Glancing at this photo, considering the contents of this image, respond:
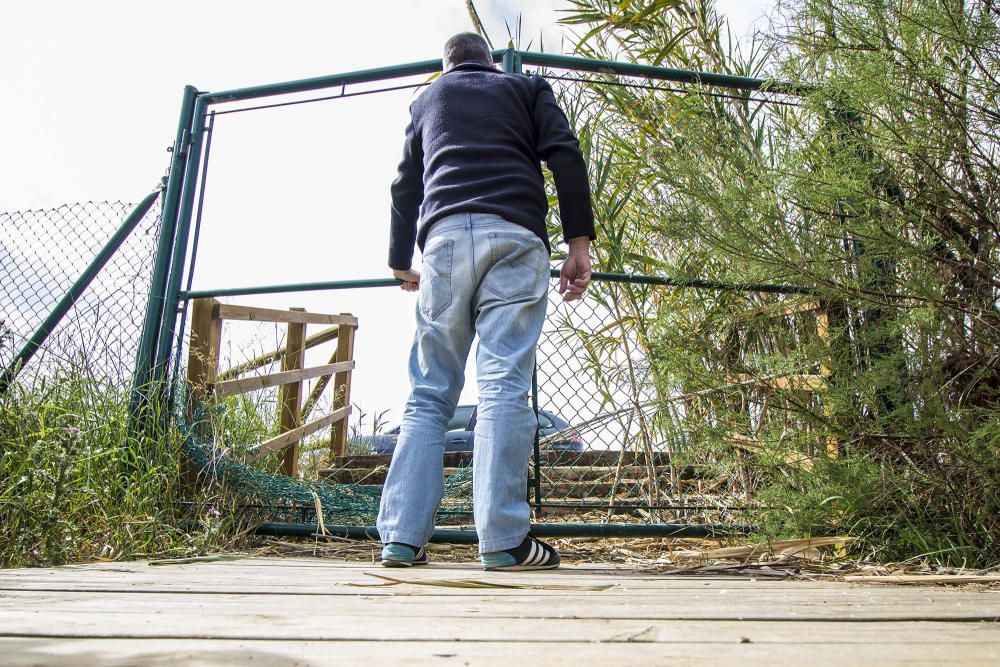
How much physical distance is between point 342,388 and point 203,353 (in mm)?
3271

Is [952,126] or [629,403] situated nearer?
[952,126]

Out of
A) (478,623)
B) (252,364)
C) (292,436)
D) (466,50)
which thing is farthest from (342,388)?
(478,623)

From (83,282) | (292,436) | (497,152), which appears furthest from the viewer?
(292,436)

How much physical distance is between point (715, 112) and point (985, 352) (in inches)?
52.8

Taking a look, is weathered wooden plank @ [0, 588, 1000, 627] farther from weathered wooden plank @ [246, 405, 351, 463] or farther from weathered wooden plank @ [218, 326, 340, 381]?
weathered wooden plank @ [218, 326, 340, 381]

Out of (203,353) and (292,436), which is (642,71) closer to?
(203,353)

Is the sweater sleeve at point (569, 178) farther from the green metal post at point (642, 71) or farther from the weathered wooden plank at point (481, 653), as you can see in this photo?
the weathered wooden plank at point (481, 653)

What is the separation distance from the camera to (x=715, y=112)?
307 centimetres

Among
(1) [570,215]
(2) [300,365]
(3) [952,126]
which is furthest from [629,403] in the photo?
(2) [300,365]

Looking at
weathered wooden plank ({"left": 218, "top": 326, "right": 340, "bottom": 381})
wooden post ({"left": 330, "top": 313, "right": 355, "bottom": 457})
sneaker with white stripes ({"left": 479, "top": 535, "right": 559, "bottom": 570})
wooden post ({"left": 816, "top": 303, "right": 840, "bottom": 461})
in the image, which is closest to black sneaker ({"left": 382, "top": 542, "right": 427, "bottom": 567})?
sneaker with white stripes ({"left": 479, "top": 535, "right": 559, "bottom": 570})

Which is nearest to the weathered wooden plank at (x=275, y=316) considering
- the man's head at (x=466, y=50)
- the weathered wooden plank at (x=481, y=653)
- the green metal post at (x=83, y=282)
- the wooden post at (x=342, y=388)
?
the wooden post at (x=342, y=388)

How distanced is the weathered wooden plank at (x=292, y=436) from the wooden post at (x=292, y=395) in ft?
0.27

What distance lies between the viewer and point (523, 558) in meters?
2.12

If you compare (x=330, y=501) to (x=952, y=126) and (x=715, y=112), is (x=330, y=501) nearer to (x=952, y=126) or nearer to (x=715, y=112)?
(x=715, y=112)
